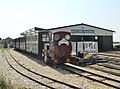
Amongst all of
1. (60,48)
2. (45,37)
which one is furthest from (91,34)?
(60,48)

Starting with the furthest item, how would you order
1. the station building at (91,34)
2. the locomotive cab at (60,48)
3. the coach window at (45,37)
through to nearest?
1. the station building at (91,34)
2. the coach window at (45,37)
3. the locomotive cab at (60,48)

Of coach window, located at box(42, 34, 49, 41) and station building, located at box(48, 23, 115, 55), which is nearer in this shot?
coach window, located at box(42, 34, 49, 41)

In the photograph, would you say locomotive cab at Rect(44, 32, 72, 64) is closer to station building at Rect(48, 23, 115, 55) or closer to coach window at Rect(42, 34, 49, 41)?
coach window at Rect(42, 34, 49, 41)

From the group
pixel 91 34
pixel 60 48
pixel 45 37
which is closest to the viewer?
pixel 60 48

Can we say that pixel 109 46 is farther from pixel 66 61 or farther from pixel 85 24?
pixel 66 61

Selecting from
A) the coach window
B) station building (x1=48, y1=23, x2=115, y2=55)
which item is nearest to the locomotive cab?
the coach window

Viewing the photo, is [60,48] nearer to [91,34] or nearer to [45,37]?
[45,37]

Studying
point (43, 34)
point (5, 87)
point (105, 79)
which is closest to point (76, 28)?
point (43, 34)

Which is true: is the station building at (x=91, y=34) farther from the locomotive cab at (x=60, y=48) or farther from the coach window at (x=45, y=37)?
the locomotive cab at (x=60, y=48)

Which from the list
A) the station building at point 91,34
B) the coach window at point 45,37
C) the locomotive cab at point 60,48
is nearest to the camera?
the locomotive cab at point 60,48

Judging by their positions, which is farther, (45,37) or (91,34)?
(91,34)

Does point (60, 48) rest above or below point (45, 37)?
below

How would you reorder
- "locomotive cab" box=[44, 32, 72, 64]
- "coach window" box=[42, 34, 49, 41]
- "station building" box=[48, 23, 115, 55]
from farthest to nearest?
"station building" box=[48, 23, 115, 55] → "coach window" box=[42, 34, 49, 41] → "locomotive cab" box=[44, 32, 72, 64]

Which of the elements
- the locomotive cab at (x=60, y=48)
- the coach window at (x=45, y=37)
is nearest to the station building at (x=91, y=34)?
the coach window at (x=45, y=37)
